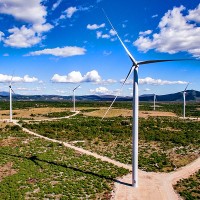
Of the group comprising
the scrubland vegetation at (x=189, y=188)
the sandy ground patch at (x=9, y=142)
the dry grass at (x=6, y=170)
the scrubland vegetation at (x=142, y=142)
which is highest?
the sandy ground patch at (x=9, y=142)

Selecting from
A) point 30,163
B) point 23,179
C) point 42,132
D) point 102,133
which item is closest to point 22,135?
point 42,132

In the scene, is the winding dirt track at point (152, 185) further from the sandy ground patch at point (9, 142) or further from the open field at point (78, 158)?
the sandy ground patch at point (9, 142)

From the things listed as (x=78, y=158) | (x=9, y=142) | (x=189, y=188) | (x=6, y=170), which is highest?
(x=9, y=142)

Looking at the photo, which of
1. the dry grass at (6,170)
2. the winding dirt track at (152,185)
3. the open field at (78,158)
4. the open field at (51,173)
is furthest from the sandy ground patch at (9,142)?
the winding dirt track at (152,185)

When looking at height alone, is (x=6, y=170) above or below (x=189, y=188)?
above

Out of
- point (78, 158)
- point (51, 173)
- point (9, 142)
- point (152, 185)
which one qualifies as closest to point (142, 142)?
point (78, 158)

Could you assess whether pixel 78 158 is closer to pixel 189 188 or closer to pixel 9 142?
pixel 9 142

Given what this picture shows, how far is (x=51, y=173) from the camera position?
155ft

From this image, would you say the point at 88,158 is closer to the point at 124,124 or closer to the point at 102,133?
the point at 102,133

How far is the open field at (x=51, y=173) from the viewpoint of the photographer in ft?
130

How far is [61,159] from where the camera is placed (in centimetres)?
5512

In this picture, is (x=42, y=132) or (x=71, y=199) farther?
(x=42, y=132)

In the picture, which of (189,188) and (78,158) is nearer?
(189,188)

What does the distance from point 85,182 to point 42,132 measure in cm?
4109
